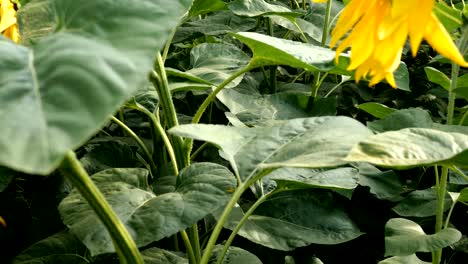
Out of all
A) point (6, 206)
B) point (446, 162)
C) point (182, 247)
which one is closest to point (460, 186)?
point (182, 247)

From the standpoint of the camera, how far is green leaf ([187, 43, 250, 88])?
99cm

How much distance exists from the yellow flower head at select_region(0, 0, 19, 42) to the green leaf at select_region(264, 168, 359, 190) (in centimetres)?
42

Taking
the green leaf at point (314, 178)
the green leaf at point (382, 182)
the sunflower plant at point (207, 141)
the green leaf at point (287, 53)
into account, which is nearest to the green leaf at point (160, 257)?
the sunflower plant at point (207, 141)

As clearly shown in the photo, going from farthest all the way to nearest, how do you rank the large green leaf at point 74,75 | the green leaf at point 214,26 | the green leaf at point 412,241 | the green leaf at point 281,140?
the green leaf at point 214,26 → the green leaf at point 412,241 → the green leaf at point 281,140 → the large green leaf at point 74,75

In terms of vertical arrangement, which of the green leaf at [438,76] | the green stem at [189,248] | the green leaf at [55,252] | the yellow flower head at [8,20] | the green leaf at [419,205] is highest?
the yellow flower head at [8,20]

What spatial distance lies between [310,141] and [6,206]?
597 mm

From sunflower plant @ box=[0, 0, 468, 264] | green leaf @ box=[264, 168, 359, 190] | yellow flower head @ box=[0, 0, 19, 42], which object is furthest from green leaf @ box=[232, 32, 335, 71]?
yellow flower head @ box=[0, 0, 19, 42]

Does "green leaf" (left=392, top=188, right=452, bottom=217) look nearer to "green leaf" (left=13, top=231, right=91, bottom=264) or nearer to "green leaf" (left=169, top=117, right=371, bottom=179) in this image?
"green leaf" (left=169, top=117, right=371, bottom=179)

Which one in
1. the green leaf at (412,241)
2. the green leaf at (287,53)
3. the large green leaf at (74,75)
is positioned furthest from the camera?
the green leaf at (412,241)

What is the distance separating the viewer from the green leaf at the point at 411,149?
1.61ft

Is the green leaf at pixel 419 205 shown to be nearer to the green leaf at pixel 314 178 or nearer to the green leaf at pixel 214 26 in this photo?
the green leaf at pixel 314 178

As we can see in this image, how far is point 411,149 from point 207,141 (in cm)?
23

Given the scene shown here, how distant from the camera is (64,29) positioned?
16.6 inches

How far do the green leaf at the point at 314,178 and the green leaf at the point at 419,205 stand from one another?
0.84 ft
